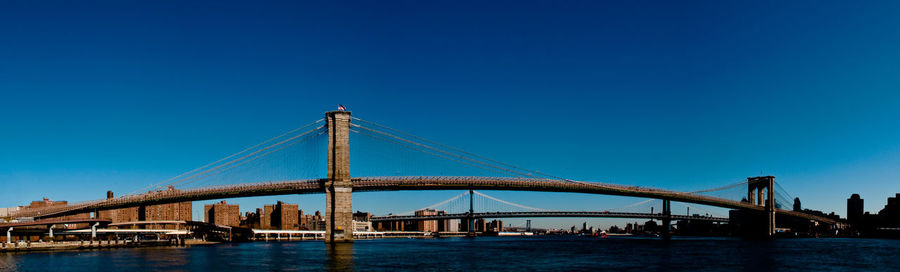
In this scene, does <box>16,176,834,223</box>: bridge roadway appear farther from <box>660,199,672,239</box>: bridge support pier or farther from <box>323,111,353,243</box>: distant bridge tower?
<box>660,199,672,239</box>: bridge support pier

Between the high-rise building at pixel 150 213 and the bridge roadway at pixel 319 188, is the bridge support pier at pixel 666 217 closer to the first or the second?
the bridge roadway at pixel 319 188

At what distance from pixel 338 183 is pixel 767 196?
97.2 metres

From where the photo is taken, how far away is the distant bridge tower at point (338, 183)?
66.3 metres

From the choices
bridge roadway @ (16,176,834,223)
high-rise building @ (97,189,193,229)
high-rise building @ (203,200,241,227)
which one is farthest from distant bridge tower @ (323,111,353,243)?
high-rise building @ (203,200,241,227)

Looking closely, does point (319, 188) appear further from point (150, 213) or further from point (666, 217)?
point (150, 213)

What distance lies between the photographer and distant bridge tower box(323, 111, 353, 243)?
218 feet

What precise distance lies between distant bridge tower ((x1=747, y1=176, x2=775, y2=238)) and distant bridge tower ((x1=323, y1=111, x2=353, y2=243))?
87296mm

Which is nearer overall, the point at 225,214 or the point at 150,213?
the point at 150,213

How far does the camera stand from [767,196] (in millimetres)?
126250

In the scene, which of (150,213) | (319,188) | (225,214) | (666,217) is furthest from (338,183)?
(225,214)

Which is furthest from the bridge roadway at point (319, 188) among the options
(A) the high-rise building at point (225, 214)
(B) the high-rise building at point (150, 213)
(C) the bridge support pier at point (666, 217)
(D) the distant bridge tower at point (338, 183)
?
(A) the high-rise building at point (225, 214)

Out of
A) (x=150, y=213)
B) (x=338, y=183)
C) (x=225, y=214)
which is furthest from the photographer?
(x=225, y=214)

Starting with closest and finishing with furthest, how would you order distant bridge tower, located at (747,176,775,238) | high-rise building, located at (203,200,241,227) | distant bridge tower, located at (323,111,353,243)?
distant bridge tower, located at (323,111,353,243), distant bridge tower, located at (747,176,775,238), high-rise building, located at (203,200,241,227)

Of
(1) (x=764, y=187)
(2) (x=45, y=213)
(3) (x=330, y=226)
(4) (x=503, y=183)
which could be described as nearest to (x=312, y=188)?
(3) (x=330, y=226)
